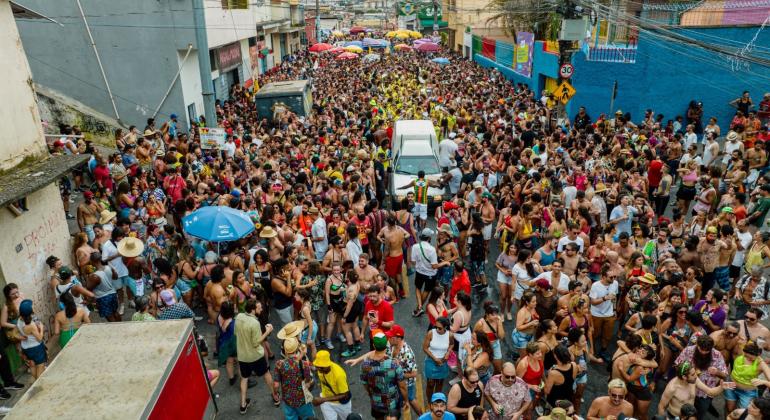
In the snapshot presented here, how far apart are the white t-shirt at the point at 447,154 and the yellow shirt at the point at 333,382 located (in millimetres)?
10156

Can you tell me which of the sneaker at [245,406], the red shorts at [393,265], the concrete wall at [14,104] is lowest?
the sneaker at [245,406]

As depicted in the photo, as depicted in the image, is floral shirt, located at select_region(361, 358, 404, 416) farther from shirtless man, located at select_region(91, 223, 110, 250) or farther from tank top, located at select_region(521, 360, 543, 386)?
shirtless man, located at select_region(91, 223, 110, 250)

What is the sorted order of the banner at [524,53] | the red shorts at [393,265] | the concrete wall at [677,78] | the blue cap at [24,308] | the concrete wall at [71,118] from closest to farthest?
the blue cap at [24,308], the red shorts at [393,265], the concrete wall at [71,118], the concrete wall at [677,78], the banner at [524,53]

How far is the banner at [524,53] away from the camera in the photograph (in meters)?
28.3

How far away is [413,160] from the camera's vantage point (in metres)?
14.1

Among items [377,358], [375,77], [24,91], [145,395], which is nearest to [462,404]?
[377,358]

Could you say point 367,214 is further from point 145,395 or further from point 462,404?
point 145,395

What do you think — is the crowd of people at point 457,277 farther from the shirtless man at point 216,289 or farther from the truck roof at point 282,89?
the truck roof at point 282,89

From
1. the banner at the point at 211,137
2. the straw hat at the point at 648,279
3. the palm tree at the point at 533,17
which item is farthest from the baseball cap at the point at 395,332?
the palm tree at the point at 533,17

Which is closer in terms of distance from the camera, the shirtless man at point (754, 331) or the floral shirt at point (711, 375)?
the floral shirt at point (711, 375)

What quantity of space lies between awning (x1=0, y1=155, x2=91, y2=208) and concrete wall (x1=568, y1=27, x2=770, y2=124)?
19.1 metres

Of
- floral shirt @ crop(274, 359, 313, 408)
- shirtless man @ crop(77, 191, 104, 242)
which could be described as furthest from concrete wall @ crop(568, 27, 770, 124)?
floral shirt @ crop(274, 359, 313, 408)

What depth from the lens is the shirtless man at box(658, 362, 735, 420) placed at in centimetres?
578

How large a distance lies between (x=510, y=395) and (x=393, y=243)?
3826 millimetres
